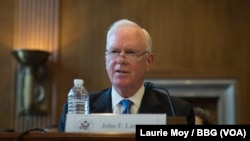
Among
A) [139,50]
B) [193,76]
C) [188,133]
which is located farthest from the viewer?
[193,76]

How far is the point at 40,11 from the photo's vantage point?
531cm

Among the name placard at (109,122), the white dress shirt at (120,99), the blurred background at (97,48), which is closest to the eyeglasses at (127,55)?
the white dress shirt at (120,99)

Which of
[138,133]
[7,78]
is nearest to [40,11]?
[7,78]

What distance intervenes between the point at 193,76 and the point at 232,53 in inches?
19.4

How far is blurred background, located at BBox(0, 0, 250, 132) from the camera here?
203 inches

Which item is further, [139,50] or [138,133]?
[139,50]

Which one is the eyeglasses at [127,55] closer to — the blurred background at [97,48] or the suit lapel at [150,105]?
the suit lapel at [150,105]

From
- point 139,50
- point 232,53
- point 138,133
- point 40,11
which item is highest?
point 40,11

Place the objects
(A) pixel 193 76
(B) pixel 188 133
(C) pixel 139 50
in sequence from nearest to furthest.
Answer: (B) pixel 188 133 → (C) pixel 139 50 → (A) pixel 193 76

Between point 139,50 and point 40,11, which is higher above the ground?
point 40,11

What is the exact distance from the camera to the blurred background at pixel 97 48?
5156 millimetres

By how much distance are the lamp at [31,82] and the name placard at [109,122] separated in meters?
3.38

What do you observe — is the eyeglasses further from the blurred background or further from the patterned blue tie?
the blurred background

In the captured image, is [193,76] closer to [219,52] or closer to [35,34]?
[219,52]
